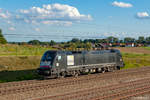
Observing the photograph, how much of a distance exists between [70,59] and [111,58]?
26.2 feet

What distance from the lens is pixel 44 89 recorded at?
703 inches

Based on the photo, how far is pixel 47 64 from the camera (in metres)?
22.4

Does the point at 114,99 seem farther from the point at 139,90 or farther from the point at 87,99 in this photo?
the point at 139,90

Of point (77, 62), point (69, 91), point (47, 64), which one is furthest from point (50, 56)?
point (69, 91)

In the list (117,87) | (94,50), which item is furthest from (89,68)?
(117,87)

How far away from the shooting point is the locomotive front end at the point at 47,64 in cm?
2200

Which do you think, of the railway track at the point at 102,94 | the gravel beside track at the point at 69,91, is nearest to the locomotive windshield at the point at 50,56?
the gravel beside track at the point at 69,91

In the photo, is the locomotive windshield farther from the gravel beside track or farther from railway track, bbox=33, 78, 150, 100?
railway track, bbox=33, 78, 150, 100

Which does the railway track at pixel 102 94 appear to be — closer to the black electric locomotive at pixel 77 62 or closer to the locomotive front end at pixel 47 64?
the locomotive front end at pixel 47 64

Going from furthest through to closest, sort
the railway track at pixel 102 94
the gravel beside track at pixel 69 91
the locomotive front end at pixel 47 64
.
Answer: the locomotive front end at pixel 47 64, the gravel beside track at pixel 69 91, the railway track at pixel 102 94

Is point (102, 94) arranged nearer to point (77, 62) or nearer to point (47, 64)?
point (47, 64)

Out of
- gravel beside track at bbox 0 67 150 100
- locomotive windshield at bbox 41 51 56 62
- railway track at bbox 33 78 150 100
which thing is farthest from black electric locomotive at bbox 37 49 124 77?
railway track at bbox 33 78 150 100

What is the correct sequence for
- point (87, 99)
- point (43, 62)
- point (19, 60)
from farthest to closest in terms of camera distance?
point (19, 60)
point (43, 62)
point (87, 99)

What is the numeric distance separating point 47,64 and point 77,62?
4.10m
